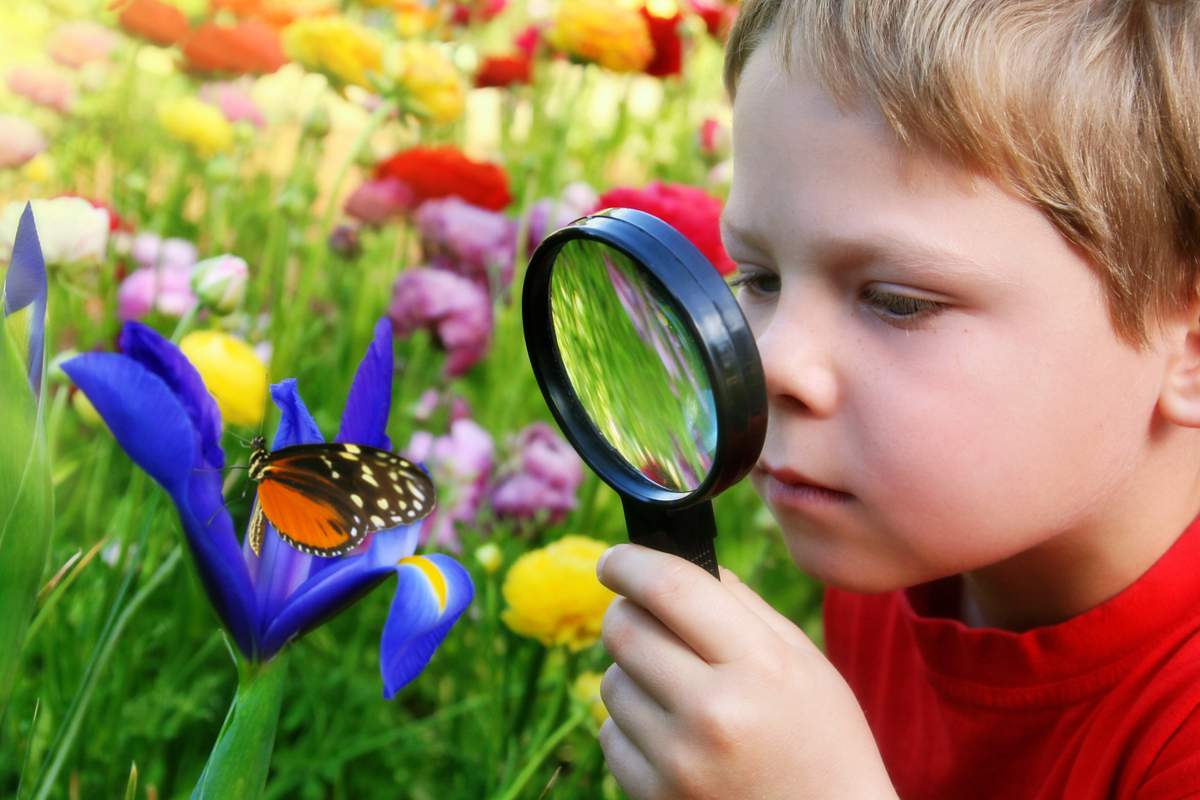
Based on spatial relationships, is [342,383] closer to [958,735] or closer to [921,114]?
[958,735]

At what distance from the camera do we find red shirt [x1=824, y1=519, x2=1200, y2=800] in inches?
32.5

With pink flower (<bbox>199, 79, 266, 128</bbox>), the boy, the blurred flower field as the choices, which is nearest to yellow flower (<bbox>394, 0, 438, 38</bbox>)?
the blurred flower field

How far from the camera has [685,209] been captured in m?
1.30

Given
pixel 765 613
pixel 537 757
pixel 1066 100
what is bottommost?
pixel 537 757

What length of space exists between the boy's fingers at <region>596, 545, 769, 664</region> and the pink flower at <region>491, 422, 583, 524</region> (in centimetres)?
55

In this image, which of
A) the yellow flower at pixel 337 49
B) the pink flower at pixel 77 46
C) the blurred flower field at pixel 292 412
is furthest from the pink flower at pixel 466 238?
the pink flower at pixel 77 46

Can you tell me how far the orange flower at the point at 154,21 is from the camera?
160 centimetres

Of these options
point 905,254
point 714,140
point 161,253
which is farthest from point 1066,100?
point 714,140

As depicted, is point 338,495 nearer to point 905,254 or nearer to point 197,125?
point 905,254

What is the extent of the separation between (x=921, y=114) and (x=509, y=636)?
→ 551 mm

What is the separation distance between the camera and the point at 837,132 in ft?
2.34

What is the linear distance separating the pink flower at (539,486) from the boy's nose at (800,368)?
0.52 m

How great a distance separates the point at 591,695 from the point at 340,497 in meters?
0.33

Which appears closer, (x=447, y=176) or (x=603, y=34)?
(x=447, y=176)
